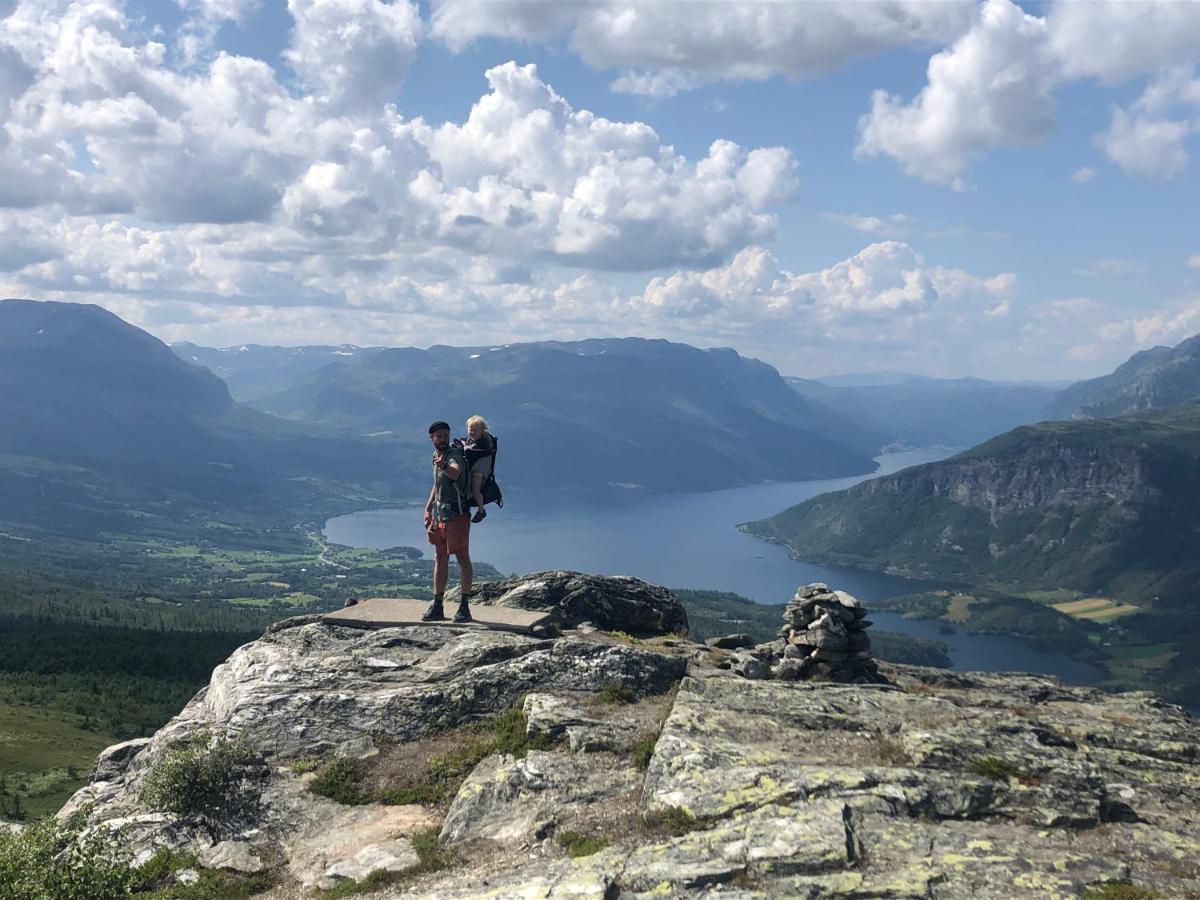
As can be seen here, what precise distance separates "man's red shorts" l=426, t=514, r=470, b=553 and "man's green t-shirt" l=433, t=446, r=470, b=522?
0.19m

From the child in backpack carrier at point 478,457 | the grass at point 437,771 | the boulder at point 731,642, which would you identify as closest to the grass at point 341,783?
the grass at point 437,771

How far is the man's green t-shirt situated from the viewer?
23.5 m

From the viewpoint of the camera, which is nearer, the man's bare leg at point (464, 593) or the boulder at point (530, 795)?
the boulder at point (530, 795)

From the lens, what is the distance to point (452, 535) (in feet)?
79.4

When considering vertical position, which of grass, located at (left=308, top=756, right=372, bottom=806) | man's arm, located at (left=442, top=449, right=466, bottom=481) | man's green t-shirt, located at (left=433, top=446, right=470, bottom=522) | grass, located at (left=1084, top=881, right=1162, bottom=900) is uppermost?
man's arm, located at (left=442, top=449, right=466, bottom=481)

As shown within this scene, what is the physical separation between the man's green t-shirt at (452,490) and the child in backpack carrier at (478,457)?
204 millimetres

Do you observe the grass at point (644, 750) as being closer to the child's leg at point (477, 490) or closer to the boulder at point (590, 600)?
the child's leg at point (477, 490)

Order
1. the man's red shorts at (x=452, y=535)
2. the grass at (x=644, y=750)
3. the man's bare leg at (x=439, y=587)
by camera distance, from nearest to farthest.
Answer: the grass at (x=644, y=750) < the man's red shorts at (x=452, y=535) < the man's bare leg at (x=439, y=587)

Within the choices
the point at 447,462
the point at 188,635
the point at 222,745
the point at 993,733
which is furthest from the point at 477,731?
the point at 188,635

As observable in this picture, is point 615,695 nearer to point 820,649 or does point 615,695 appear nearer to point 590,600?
point 820,649

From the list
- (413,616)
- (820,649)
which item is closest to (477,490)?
(413,616)

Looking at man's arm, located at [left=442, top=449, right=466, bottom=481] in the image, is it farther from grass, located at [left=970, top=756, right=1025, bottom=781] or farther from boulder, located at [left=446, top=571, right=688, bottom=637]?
grass, located at [left=970, top=756, right=1025, bottom=781]

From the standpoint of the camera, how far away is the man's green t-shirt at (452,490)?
23547 millimetres

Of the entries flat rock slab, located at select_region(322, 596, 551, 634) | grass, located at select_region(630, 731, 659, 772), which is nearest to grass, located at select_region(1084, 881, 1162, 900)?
grass, located at select_region(630, 731, 659, 772)
